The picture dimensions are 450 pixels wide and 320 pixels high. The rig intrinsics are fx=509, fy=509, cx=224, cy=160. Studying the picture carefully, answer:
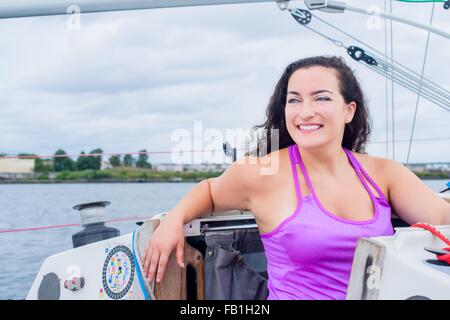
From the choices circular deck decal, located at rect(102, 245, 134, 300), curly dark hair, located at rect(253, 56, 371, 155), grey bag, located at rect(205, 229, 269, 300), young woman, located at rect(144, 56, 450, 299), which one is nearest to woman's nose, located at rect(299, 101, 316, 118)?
young woman, located at rect(144, 56, 450, 299)

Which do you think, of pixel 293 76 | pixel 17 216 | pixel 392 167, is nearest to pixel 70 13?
pixel 293 76

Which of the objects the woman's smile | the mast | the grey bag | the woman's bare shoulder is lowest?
the grey bag

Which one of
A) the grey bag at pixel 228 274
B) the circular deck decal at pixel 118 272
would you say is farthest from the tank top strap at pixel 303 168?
the circular deck decal at pixel 118 272

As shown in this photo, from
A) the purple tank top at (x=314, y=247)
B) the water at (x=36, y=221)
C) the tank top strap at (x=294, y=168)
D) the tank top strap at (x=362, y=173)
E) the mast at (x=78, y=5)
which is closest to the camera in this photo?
the purple tank top at (x=314, y=247)

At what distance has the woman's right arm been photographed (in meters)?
1.92

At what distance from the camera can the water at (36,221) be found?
376 inches

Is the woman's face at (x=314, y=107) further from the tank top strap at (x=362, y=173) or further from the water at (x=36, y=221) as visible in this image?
the water at (x=36, y=221)

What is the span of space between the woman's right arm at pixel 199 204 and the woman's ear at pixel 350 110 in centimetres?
43

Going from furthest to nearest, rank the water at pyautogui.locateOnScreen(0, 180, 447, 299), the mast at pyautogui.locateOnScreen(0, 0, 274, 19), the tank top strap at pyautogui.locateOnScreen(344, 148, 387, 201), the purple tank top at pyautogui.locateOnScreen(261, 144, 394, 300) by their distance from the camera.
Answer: the water at pyautogui.locateOnScreen(0, 180, 447, 299) < the mast at pyautogui.locateOnScreen(0, 0, 274, 19) < the tank top strap at pyautogui.locateOnScreen(344, 148, 387, 201) < the purple tank top at pyautogui.locateOnScreen(261, 144, 394, 300)

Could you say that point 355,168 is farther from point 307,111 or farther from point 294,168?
point 307,111

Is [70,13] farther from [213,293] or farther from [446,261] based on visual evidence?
[446,261]

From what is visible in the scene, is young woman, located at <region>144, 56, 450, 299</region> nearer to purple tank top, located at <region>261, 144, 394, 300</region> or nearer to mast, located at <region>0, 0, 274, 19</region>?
purple tank top, located at <region>261, 144, 394, 300</region>

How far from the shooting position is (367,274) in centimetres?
136
